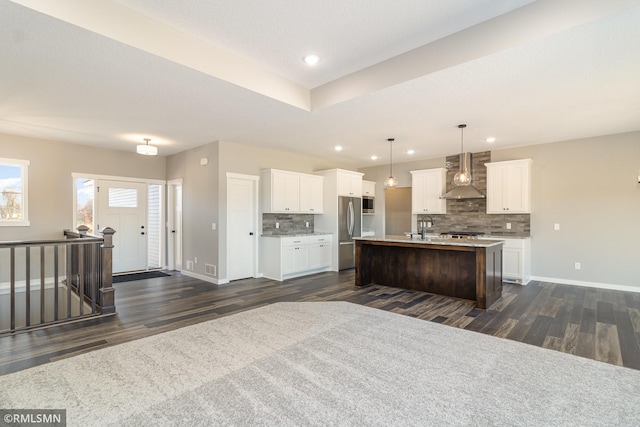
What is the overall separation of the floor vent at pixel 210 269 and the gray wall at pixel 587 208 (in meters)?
6.19

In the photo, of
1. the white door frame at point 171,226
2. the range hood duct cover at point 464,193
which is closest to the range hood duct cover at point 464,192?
the range hood duct cover at point 464,193

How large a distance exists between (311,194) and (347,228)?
3.81ft

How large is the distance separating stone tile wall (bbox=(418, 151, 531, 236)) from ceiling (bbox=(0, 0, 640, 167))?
1.84 m

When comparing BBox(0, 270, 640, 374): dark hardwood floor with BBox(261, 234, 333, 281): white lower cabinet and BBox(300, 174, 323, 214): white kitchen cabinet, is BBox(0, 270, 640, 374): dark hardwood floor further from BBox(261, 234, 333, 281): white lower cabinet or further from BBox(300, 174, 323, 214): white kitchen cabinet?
BBox(300, 174, 323, 214): white kitchen cabinet

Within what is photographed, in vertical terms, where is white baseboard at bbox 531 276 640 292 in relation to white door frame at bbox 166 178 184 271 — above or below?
below

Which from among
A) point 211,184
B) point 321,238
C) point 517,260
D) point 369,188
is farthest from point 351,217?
point 517,260

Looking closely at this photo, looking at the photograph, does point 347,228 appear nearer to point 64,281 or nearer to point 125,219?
point 125,219

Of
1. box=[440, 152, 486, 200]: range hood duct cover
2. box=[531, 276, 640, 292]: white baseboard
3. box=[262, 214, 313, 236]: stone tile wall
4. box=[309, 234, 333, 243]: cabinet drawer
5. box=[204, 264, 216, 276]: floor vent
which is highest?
box=[440, 152, 486, 200]: range hood duct cover

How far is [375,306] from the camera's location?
14.7ft

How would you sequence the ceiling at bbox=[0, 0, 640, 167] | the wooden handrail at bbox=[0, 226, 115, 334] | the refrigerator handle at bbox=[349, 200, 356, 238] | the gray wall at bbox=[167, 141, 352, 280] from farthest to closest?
the refrigerator handle at bbox=[349, 200, 356, 238] → the gray wall at bbox=[167, 141, 352, 280] → the wooden handrail at bbox=[0, 226, 115, 334] → the ceiling at bbox=[0, 0, 640, 167]

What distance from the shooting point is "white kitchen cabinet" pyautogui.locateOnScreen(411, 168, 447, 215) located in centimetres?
723

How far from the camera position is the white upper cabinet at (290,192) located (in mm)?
6414

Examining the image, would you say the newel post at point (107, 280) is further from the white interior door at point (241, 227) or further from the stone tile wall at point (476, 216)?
the stone tile wall at point (476, 216)

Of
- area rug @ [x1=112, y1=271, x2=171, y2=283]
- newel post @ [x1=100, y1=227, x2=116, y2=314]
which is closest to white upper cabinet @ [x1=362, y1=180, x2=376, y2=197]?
area rug @ [x1=112, y1=271, x2=171, y2=283]
